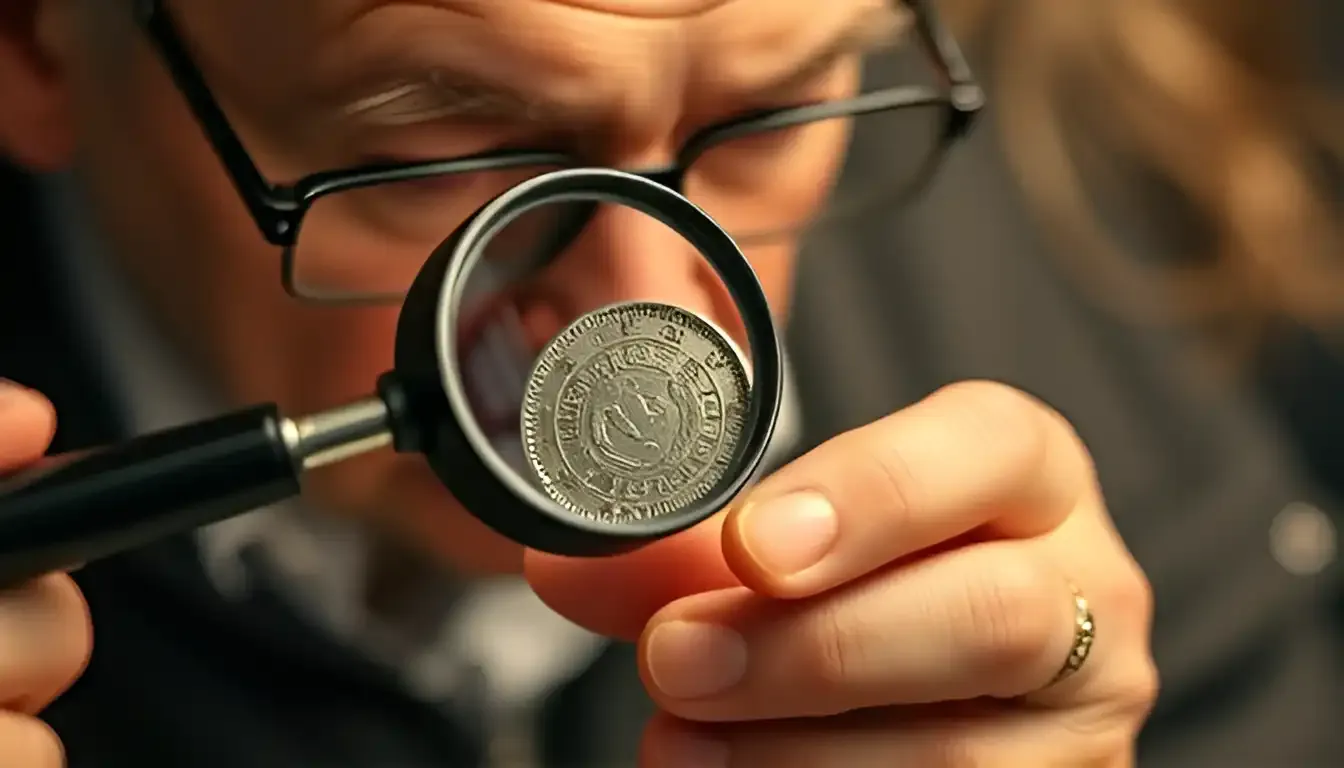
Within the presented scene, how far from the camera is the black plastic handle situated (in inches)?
21.1

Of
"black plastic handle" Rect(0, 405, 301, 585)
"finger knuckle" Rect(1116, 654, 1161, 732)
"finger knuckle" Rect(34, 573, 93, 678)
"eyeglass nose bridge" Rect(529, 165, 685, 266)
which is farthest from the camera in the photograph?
"finger knuckle" Rect(1116, 654, 1161, 732)

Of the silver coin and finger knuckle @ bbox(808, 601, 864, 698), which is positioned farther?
finger knuckle @ bbox(808, 601, 864, 698)

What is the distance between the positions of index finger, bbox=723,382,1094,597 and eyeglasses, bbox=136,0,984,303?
8.4 inches

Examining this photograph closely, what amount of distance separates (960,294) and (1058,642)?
770 millimetres

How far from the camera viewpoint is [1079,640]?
0.85m

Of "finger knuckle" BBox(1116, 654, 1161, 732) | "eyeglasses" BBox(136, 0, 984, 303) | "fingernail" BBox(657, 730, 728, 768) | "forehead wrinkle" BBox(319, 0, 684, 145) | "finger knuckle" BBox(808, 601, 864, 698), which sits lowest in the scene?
"finger knuckle" BBox(1116, 654, 1161, 732)

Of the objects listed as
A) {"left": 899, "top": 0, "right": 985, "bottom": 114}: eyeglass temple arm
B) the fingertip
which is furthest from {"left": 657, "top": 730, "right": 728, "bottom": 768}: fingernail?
{"left": 899, "top": 0, "right": 985, "bottom": 114}: eyeglass temple arm

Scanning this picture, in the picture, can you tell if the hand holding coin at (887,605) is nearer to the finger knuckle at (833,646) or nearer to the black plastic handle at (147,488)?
the finger knuckle at (833,646)

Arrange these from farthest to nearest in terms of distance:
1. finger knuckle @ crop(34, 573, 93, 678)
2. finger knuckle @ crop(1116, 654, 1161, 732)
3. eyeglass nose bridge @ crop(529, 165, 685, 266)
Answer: finger knuckle @ crop(1116, 654, 1161, 732), eyeglass nose bridge @ crop(529, 165, 685, 266), finger knuckle @ crop(34, 573, 93, 678)

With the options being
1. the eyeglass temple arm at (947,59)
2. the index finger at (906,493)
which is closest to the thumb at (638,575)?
the index finger at (906,493)

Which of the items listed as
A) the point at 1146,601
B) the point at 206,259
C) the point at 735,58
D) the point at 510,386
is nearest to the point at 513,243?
the point at 510,386

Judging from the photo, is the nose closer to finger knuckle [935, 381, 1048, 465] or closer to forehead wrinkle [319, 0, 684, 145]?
forehead wrinkle [319, 0, 684, 145]

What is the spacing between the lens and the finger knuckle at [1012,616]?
0.78 meters

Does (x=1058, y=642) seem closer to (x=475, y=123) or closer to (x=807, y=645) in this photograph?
(x=807, y=645)
